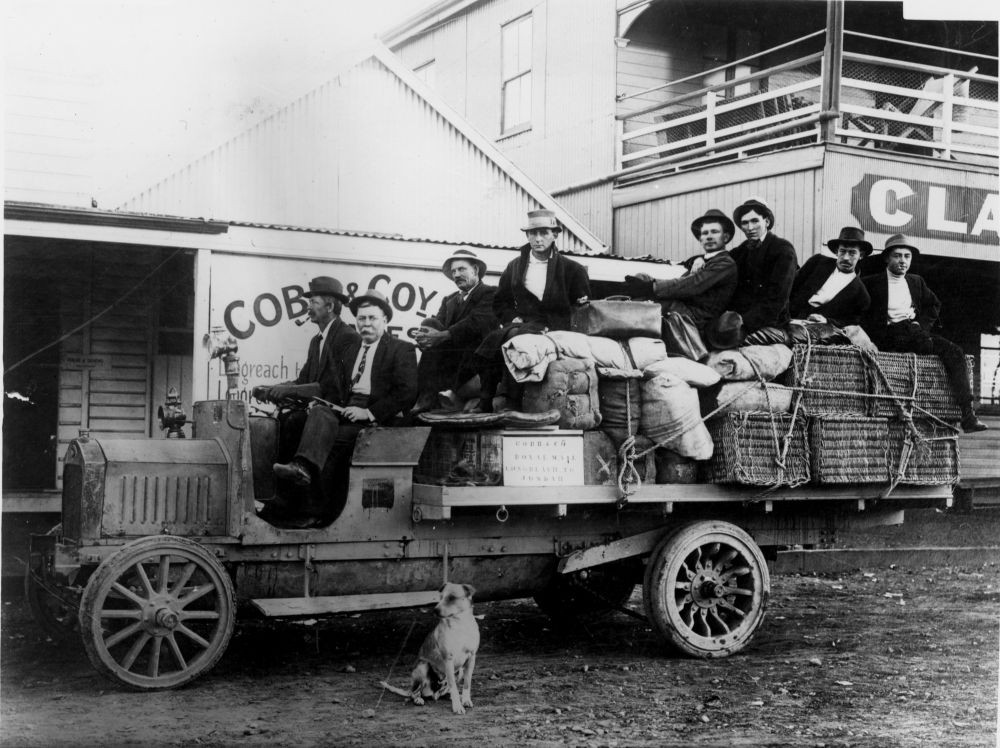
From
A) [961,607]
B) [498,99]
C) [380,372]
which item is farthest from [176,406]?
[498,99]

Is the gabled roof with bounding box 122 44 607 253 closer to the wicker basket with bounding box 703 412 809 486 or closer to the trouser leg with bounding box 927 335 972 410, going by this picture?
the wicker basket with bounding box 703 412 809 486

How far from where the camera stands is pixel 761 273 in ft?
21.5

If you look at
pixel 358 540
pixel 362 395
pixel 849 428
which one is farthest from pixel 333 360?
pixel 849 428

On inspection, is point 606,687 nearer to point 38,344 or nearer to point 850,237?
point 850,237

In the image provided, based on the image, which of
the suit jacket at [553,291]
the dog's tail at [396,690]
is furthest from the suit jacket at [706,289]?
the dog's tail at [396,690]

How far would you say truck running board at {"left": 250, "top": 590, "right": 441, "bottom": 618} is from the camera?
206 inches

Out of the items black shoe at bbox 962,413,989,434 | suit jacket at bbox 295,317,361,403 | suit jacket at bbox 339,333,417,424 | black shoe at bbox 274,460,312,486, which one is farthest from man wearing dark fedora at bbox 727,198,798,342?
black shoe at bbox 274,460,312,486

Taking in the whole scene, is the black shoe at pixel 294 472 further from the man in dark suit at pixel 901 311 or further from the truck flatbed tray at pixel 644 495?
the man in dark suit at pixel 901 311

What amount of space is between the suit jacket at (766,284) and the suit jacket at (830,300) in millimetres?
697

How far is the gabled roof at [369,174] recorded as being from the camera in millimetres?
8523

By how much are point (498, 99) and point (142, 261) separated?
6076 millimetres

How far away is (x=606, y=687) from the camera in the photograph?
553 cm

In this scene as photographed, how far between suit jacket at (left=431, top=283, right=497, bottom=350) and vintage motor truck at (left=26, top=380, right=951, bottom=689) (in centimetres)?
112

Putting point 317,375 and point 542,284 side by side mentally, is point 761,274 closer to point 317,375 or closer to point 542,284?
point 542,284
